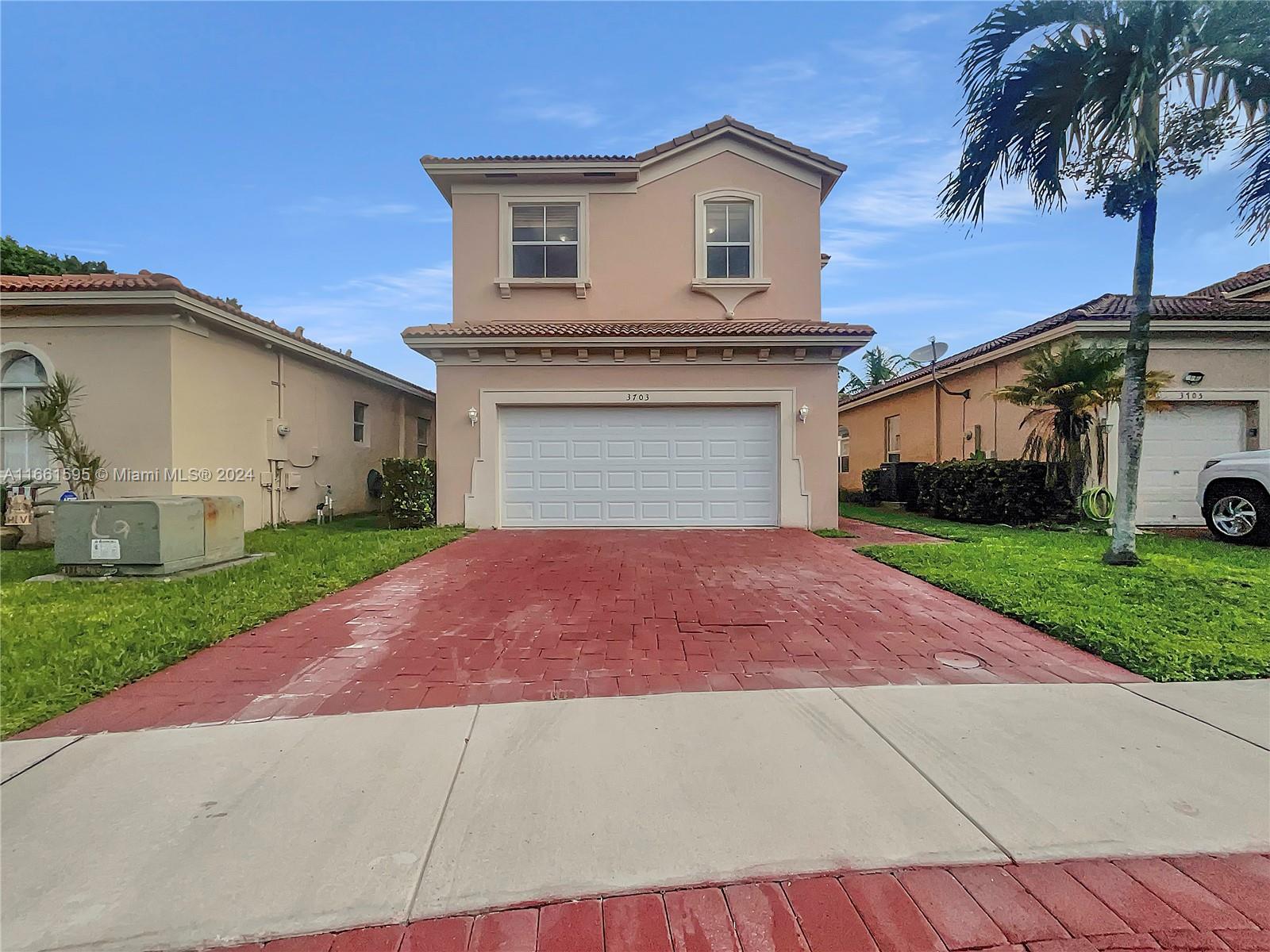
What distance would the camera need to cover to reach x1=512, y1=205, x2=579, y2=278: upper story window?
12336 millimetres

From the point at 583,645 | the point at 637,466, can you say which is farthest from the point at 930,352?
the point at 583,645

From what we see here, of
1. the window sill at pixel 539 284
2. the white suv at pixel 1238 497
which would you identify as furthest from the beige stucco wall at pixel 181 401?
the white suv at pixel 1238 497

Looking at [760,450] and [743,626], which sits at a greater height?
[760,450]

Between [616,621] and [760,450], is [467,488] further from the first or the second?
[616,621]

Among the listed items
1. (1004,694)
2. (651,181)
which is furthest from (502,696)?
(651,181)

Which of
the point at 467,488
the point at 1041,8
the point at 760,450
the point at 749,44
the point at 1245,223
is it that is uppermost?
the point at 749,44

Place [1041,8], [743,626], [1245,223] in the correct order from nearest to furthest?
[743,626] < [1041,8] < [1245,223]

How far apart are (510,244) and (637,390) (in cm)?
446

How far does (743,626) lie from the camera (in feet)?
15.8

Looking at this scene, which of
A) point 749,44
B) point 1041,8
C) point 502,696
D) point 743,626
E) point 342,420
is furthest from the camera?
point 342,420

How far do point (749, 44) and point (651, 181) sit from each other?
3.30m

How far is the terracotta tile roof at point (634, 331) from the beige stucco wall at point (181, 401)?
3368mm

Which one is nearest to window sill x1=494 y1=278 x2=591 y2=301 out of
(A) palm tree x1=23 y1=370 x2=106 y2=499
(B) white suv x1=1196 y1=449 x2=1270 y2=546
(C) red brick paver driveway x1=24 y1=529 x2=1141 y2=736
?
(C) red brick paver driveway x1=24 y1=529 x2=1141 y2=736

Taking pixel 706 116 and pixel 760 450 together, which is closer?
pixel 760 450
